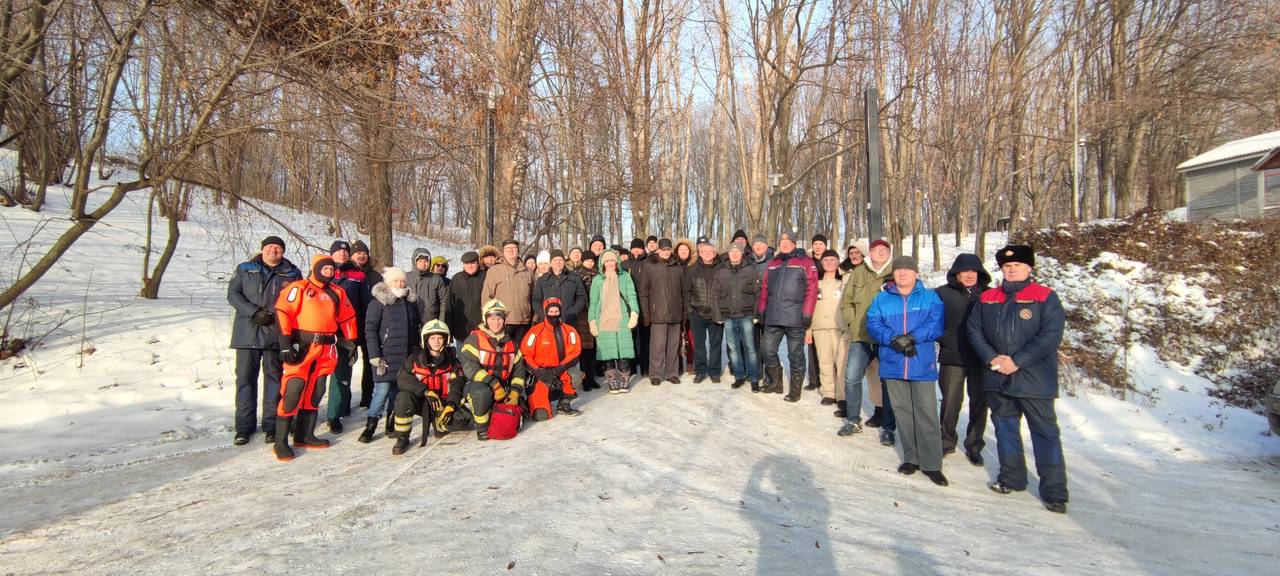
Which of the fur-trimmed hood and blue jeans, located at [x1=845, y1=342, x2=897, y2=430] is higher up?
the fur-trimmed hood

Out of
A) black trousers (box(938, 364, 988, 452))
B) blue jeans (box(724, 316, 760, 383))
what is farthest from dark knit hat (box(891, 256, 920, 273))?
blue jeans (box(724, 316, 760, 383))

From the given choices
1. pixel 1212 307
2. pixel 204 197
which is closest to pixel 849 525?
pixel 204 197

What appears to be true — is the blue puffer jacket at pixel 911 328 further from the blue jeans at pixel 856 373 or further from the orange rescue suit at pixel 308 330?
the orange rescue suit at pixel 308 330

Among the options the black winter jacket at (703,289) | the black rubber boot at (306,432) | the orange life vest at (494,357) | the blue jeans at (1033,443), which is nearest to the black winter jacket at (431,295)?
the orange life vest at (494,357)

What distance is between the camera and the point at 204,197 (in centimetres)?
897

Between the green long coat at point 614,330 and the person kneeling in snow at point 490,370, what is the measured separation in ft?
5.29

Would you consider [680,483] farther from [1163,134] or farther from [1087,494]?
[1163,134]

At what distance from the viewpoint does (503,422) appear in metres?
5.66

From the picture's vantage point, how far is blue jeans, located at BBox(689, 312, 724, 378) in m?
8.10

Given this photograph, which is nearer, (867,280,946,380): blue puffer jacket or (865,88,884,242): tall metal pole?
(867,280,946,380): blue puffer jacket

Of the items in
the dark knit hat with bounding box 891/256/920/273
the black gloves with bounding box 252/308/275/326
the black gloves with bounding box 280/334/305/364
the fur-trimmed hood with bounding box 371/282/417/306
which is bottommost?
the black gloves with bounding box 280/334/305/364

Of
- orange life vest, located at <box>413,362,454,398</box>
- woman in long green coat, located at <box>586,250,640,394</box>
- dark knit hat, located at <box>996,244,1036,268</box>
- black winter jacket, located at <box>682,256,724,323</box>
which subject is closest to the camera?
dark knit hat, located at <box>996,244,1036,268</box>

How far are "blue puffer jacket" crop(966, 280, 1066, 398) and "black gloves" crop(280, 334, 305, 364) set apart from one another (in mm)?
5971

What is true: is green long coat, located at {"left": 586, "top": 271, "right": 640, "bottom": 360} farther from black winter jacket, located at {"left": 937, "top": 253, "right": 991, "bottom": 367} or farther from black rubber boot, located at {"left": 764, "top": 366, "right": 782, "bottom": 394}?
black winter jacket, located at {"left": 937, "top": 253, "right": 991, "bottom": 367}
